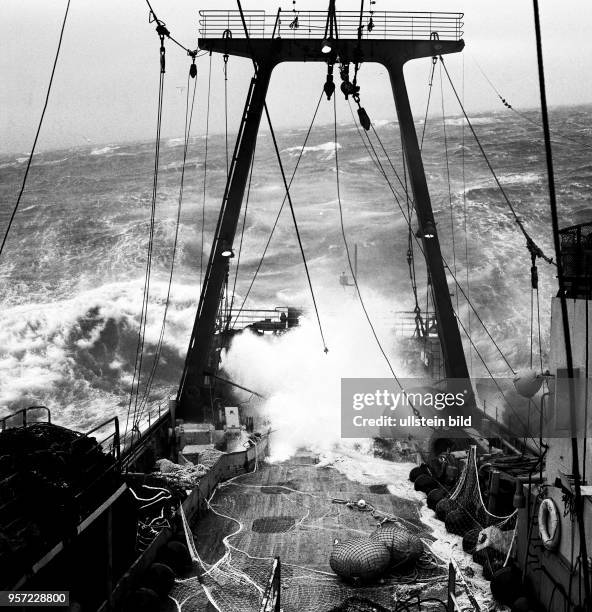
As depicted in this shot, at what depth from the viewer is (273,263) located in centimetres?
4969

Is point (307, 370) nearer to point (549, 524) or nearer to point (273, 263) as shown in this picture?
point (549, 524)

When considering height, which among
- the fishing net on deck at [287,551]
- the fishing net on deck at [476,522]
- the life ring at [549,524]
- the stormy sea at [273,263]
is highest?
the stormy sea at [273,263]

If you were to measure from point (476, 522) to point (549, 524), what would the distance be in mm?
3400

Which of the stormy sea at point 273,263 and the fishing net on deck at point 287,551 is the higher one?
the stormy sea at point 273,263

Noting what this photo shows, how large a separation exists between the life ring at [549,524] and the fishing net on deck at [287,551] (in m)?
2.17

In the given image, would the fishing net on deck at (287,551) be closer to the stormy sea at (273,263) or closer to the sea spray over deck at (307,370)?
the sea spray over deck at (307,370)

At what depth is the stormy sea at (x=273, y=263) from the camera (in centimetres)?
3544

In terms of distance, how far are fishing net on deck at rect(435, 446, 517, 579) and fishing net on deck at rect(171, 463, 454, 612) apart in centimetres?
65

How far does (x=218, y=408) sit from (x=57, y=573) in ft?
38.0

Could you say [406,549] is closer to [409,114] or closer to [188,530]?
[188,530]

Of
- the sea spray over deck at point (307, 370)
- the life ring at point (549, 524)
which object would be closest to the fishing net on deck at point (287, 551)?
the life ring at point (549, 524)

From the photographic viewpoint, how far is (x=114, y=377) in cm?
3891

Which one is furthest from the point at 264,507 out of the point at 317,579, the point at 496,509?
the point at 496,509

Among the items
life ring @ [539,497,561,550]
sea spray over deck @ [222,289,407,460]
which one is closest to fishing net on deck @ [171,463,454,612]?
life ring @ [539,497,561,550]
